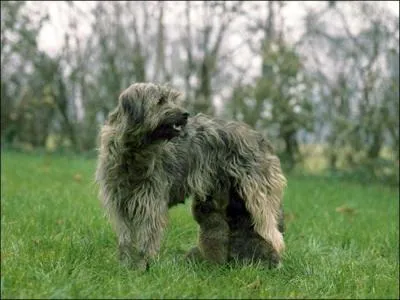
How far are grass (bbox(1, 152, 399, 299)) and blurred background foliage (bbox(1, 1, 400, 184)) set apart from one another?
5351 millimetres

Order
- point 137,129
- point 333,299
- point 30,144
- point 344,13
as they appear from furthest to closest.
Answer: point 30,144
point 344,13
point 137,129
point 333,299

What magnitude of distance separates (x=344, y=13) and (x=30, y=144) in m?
10.3

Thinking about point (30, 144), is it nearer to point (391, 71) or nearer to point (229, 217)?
point (391, 71)

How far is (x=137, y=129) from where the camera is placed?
514cm

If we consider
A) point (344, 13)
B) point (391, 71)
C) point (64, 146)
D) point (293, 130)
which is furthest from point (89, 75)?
point (391, 71)

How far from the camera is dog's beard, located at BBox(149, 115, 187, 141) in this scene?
200 inches

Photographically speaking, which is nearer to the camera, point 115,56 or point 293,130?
point 293,130

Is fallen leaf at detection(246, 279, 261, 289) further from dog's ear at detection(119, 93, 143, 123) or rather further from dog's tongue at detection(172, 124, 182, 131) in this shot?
dog's ear at detection(119, 93, 143, 123)

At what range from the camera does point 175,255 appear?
605 cm

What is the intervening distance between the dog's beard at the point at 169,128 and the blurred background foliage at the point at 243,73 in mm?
10314

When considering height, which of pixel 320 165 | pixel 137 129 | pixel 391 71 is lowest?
pixel 320 165

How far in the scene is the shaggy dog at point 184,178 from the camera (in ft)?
17.0

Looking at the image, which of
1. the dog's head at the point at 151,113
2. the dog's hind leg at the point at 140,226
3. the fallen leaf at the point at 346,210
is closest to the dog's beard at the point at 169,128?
the dog's head at the point at 151,113

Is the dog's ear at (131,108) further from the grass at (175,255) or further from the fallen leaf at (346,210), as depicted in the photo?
the fallen leaf at (346,210)
